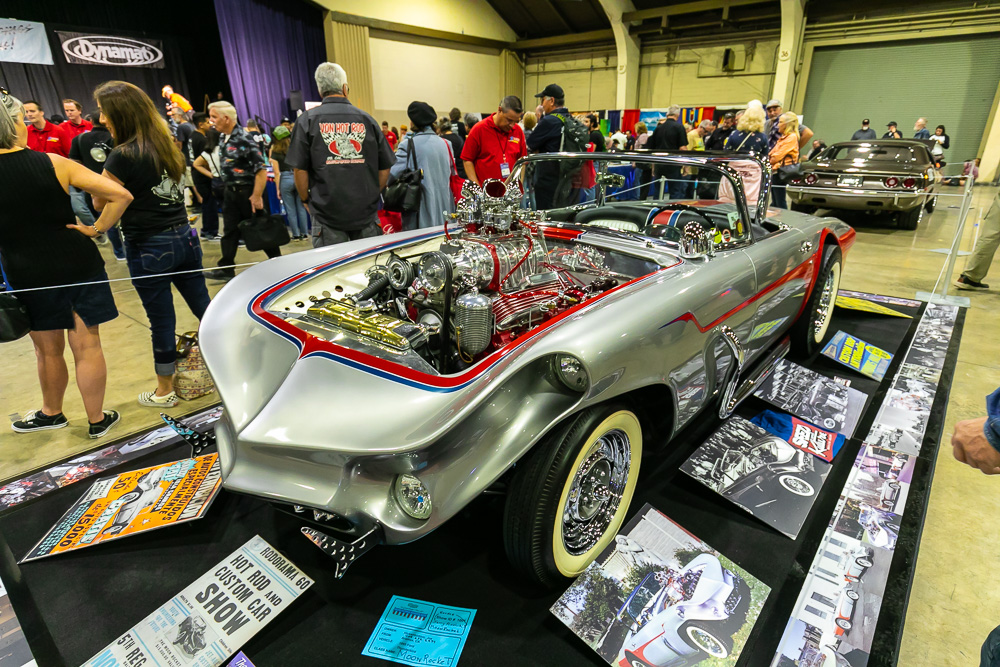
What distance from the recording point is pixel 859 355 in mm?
3098

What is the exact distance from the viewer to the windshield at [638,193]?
98.6 inches

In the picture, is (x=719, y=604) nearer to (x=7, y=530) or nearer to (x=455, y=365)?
(x=455, y=365)

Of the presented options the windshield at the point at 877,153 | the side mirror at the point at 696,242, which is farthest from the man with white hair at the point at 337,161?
the windshield at the point at 877,153

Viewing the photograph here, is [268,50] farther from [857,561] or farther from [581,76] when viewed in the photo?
[857,561]

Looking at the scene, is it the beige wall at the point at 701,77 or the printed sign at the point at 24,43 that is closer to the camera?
the printed sign at the point at 24,43

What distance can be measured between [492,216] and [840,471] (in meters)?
1.77

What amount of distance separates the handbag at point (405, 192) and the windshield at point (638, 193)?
97cm

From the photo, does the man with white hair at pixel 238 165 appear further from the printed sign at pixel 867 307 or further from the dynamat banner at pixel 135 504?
the printed sign at pixel 867 307

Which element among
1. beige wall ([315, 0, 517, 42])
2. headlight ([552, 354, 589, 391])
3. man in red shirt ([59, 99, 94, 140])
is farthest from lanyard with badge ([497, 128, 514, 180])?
beige wall ([315, 0, 517, 42])

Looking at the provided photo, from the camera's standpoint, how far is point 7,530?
1897 mm

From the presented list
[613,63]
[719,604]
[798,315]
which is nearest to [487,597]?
[719,604]

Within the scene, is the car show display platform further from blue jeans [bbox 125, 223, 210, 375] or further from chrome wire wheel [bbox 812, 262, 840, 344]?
chrome wire wheel [bbox 812, 262, 840, 344]

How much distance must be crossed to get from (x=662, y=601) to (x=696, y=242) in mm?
1315

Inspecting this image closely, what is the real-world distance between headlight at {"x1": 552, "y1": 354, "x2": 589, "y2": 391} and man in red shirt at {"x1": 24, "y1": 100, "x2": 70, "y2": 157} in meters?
6.37
